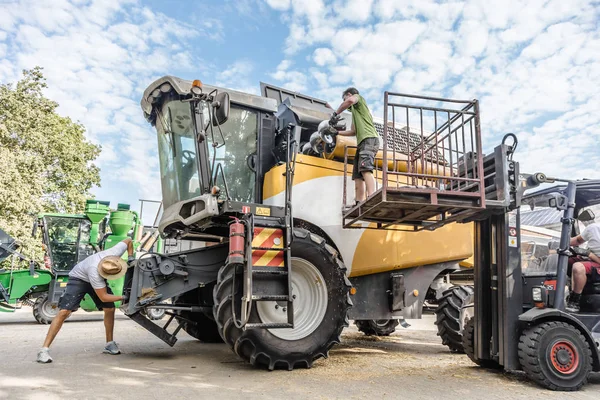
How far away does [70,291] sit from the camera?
611 cm

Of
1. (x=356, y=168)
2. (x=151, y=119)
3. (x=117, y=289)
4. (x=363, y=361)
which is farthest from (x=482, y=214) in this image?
(x=117, y=289)

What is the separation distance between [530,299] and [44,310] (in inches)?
434

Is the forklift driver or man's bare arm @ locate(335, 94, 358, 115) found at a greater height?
man's bare arm @ locate(335, 94, 358, 115)

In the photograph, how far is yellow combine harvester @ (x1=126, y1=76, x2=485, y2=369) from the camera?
5.12 metres

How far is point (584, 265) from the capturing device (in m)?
5.38

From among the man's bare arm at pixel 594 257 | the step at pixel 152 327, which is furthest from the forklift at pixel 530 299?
the step at pixel 152 327

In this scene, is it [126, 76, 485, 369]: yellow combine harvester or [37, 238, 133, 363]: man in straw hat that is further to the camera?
[37, 238, 133, 363]: man in straw hat

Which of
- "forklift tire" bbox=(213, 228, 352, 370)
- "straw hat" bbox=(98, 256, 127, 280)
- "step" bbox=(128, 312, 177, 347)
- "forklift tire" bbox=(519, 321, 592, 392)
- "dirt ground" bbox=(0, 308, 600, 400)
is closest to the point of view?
"dirt ground" bbox=(0, 308, 600, 400)

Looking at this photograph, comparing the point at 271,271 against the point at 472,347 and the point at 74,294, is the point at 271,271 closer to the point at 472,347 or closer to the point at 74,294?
the point at 472,347

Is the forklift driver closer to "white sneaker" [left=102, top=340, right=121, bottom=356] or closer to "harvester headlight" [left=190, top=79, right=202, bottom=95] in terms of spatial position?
"harvester headlight" [left=190, top=79, right=202, bottom=95]

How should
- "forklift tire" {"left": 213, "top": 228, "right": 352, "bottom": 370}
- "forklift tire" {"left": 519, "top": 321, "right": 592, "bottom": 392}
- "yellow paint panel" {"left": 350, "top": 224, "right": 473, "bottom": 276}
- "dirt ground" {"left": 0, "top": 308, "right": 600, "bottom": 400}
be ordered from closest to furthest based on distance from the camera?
1. "dirt ground" {"left": 0, "top": 308, "right": 600, "bottom": 400}
2. "forklift tire" {"left": 519, "top": 321, "right": 592, "bottom": 392}
3. "forklift tire" {"left": 213, "top": 228, "right": 352, "bottom": 370}
4. "yellow paint panel" {"left": 350, "top": 224, "right": 473, "bottom": 276}

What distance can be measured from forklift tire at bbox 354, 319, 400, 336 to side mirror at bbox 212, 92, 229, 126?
5.30 metres

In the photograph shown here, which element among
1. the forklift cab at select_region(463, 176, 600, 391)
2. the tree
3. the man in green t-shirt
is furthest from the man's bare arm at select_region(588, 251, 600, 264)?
the tree

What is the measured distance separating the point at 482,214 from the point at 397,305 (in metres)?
1.80
